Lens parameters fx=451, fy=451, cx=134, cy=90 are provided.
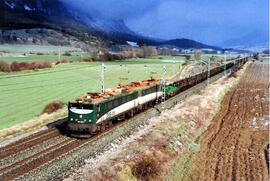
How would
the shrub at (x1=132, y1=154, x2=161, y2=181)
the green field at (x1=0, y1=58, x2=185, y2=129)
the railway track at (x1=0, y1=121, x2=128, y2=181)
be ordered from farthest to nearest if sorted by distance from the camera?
the green field at (x1=0, y1=58, x2=185, y2=129)
the railway track at (x1=0, y1=121, x2=128, y2=181)
the shrub at (x1=132, y1=154, x2=161, y2=181)

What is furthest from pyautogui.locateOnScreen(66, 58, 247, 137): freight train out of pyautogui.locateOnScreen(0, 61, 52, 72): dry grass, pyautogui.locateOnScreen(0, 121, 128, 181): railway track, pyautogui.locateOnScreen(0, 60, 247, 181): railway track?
pyautogui.locateOnScreen(0, 61, 52, 72): dry grass

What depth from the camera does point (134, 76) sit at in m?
104

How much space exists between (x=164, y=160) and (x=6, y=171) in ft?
36.1

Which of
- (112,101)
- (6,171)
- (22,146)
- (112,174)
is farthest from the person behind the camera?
(112,101)

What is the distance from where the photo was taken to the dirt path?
104 ft

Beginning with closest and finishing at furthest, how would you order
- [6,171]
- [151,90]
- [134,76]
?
[6,171]
[151,90]
[134,76]

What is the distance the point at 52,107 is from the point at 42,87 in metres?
18.9

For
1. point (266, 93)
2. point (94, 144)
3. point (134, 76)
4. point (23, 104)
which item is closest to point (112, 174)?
point (94, 144)

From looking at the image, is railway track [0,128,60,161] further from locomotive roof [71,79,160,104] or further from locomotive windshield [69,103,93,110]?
locomotive roof [71,79,160,104]

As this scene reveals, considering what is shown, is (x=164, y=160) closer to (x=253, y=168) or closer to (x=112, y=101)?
(x=253, y=168)

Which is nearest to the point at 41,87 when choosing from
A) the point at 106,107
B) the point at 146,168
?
the point at 106,107

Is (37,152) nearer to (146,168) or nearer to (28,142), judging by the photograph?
(28,142)

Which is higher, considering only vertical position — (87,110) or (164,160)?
(87,110)

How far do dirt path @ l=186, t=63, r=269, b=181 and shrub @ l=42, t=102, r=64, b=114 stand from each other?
1961 centimetres
